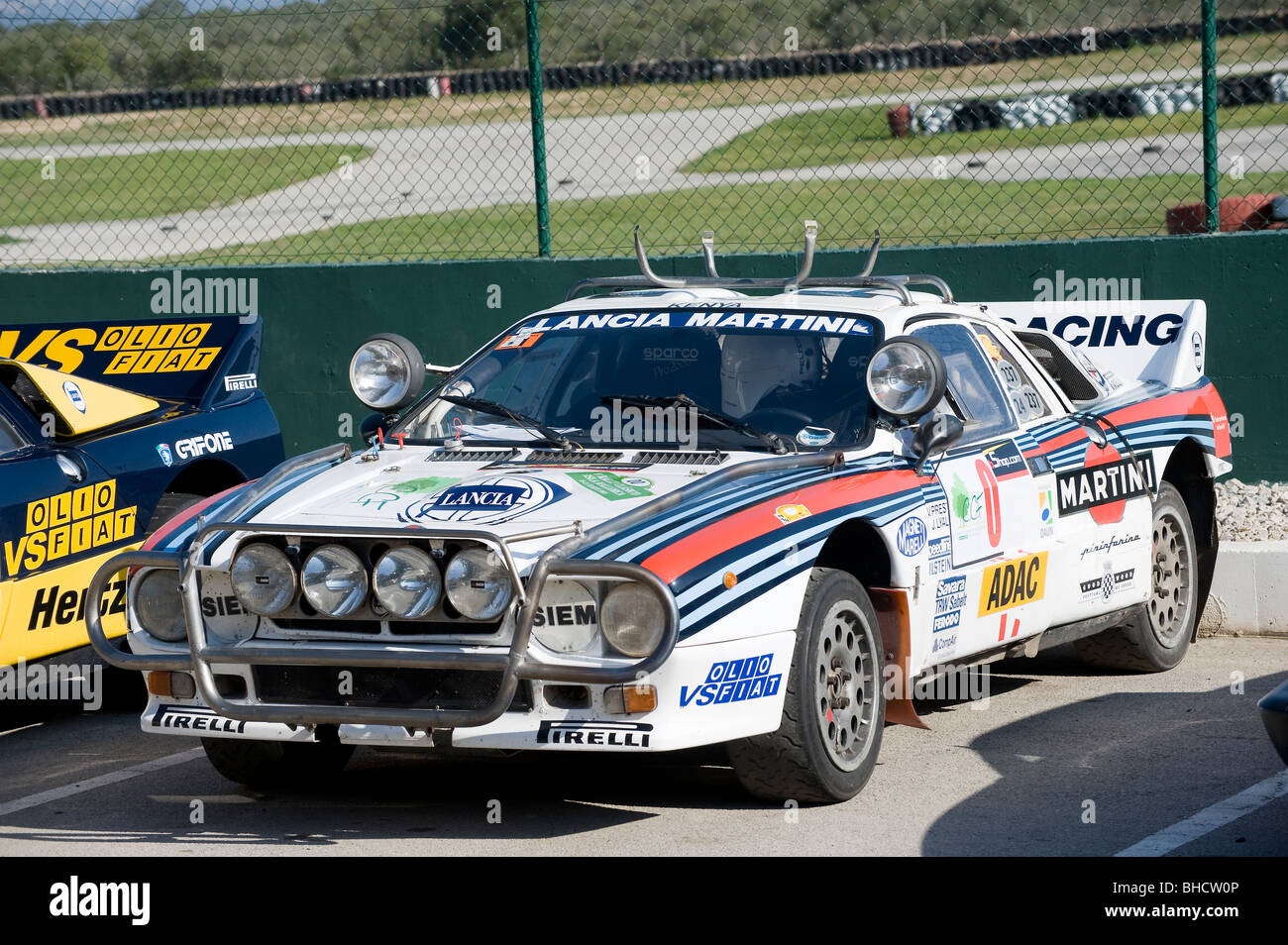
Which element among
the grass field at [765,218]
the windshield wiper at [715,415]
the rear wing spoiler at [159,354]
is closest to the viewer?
the windshield wiper at [715,415]

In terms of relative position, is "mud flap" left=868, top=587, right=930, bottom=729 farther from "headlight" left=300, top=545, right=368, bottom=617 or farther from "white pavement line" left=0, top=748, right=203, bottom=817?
"white pavement line" left=0, top=748, right=203, bottom=817

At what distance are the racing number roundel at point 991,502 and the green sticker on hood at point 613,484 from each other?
4.62 feet

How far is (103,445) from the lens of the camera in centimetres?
752

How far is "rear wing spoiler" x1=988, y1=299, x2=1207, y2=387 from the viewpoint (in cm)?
824

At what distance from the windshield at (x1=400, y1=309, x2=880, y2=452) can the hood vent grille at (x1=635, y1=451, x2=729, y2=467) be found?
10 cm

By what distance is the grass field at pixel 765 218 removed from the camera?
1720 centimetres

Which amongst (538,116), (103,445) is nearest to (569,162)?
(538,116)

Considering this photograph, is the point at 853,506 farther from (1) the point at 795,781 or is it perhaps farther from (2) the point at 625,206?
(2) the point at 625,206

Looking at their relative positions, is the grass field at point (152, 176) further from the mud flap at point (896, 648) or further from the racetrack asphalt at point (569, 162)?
the mud flap at point (896, 648)

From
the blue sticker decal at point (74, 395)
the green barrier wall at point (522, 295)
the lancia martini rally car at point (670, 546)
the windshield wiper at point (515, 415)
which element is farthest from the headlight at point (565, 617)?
the green barrier wall at point (522, 295)

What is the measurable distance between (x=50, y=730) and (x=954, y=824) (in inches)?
153

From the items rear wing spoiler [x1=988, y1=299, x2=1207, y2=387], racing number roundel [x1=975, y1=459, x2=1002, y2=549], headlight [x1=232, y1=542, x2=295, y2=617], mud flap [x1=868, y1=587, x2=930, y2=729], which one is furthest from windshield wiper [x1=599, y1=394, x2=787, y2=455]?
rear wing spoiler [x1=988, y1=299, x2=1207, y2=387]

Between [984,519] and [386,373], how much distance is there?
227 cm

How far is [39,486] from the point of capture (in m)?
7.09
